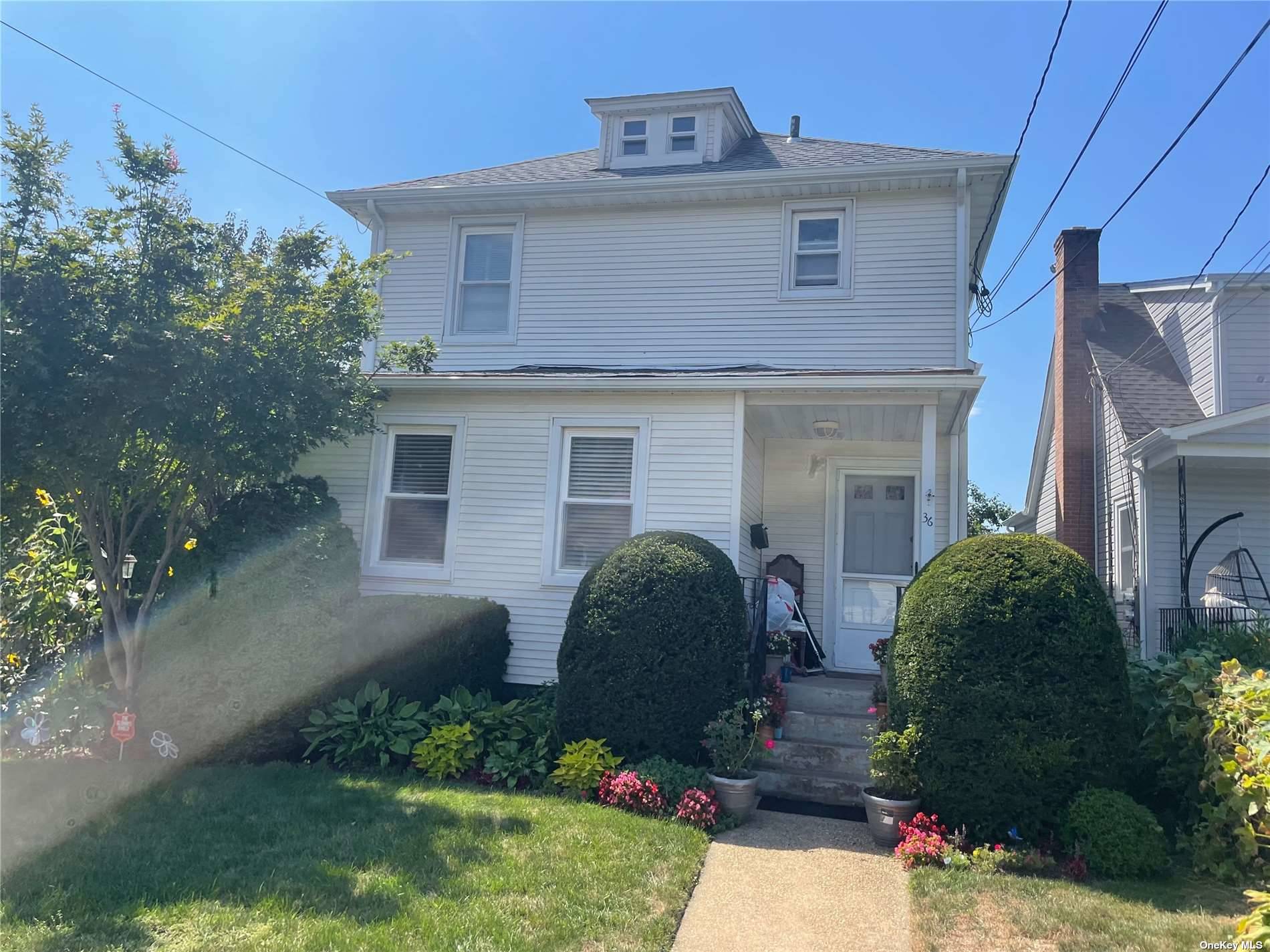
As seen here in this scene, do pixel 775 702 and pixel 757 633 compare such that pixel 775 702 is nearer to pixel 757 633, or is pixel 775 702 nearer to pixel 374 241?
pixel 757 633

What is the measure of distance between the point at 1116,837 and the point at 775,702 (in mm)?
3000

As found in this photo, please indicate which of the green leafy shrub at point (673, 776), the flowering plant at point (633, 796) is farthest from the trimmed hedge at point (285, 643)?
the green leafy shrub at point (673, 776)

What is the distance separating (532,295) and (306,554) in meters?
4.21

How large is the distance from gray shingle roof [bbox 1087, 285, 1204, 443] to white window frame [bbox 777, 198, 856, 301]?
4.98 meters

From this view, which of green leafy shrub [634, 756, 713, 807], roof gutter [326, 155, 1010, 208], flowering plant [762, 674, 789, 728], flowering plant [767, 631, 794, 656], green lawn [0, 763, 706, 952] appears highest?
roof gutter [326, 155, 1010, 208]

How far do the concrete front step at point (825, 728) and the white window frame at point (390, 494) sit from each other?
405cm

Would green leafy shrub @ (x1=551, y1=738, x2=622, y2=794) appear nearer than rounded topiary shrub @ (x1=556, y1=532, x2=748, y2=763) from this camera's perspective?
Yes

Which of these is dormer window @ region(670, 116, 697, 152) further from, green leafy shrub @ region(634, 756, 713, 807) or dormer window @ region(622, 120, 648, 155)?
green leafy shrub @ region(634, 756, 713, 807)

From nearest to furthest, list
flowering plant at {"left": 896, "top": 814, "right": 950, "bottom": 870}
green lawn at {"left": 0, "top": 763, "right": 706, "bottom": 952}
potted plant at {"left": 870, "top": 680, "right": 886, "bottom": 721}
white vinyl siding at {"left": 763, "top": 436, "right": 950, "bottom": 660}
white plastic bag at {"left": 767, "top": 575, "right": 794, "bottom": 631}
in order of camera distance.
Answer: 1. green lawn at {"left": 0, "top": 763, "right": 706, "bottom": 952}
2. flowering plant at {"left": 896, "top": 814, "right": 950, "bottom": 870}
3. potted plant at {"left": 870, "top": 680, "right": 886, "bottom": 721}
4. white plastic bag at {"left": 767, "top": 575, "right": 794, "bottom": 631}
5. white vinyl siding at {"left": 763, "top": 436, "right": 950, "bottom": 660}

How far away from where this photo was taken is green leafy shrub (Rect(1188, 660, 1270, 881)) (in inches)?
183

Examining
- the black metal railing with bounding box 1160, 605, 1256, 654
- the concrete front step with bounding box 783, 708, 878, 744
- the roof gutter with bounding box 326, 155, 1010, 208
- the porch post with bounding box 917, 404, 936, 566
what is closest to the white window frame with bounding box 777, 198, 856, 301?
the roof gutter with bounding box 326, 155, 1010, 208

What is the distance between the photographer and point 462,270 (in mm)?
10930

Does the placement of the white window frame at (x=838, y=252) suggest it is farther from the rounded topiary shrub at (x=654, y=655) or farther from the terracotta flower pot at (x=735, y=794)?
the terracotta flower pot at (x=735, y=794)

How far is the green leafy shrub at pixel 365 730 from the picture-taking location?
7207 mm
